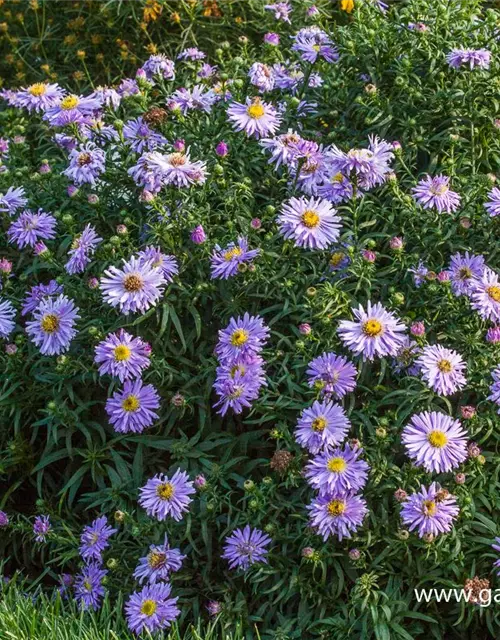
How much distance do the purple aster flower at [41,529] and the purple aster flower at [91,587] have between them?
0.57 feet

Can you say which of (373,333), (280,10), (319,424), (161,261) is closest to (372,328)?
(373,333)

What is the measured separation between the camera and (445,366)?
2.79 metres

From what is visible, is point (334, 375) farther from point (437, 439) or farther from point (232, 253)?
point (232, 253)

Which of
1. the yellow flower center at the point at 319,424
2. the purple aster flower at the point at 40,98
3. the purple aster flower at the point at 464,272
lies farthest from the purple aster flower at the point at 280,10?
the yellow flower center at the point at 319,424

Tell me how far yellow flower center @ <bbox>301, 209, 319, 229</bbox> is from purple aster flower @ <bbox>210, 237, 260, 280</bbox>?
0.17m

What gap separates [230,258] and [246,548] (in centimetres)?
88

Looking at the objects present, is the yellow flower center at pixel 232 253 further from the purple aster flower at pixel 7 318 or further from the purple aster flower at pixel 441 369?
the purple aster flower at pixel 7 318

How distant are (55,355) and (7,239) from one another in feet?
2.10

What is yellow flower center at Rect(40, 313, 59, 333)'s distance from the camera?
124 inches

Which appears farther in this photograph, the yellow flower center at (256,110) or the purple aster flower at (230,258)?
the yellow flower center at (256,110)

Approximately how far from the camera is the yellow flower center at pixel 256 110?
3311mm

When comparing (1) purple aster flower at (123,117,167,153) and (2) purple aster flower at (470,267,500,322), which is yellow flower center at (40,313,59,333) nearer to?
(1) purple aster flower at (123,117,167,153)

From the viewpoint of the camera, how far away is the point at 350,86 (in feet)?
11.9

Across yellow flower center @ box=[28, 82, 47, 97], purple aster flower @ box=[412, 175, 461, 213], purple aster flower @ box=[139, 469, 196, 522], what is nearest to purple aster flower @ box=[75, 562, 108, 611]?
purple aster flower @ box=[139, 469, 196, 522]
